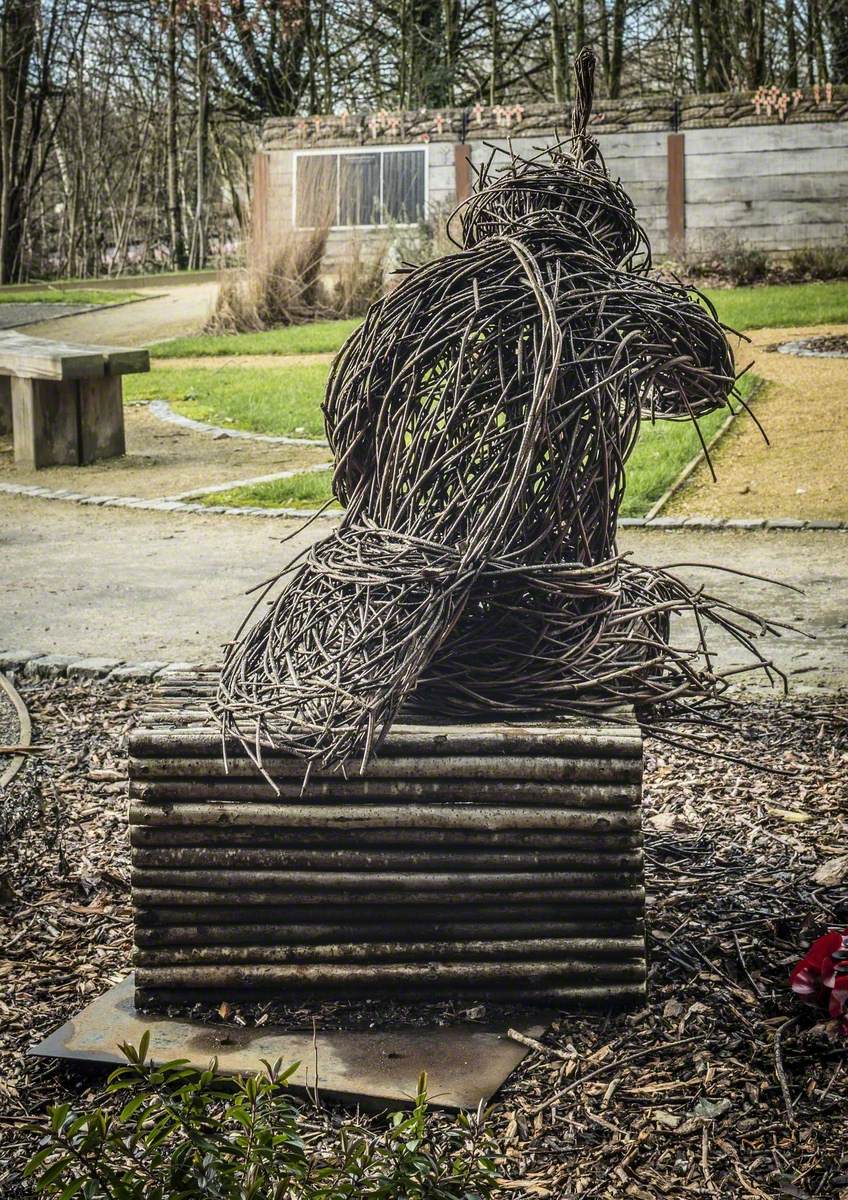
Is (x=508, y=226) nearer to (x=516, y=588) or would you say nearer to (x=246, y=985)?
(x=516, y=588)

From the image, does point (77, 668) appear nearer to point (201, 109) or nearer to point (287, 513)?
point (287, 513)

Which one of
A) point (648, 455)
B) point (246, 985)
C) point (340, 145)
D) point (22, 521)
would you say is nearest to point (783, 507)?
point (648, 455)

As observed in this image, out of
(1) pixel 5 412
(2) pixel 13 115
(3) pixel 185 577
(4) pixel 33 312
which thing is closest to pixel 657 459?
(3) pixel 185 577

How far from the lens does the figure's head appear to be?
307 cm

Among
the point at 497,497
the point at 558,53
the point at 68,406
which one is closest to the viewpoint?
the point at 497,497

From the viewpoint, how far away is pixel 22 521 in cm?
897

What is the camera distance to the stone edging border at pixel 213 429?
1172 cm

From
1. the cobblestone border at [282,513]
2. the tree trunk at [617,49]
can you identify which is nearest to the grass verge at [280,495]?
the cobblestone border at [282,513]

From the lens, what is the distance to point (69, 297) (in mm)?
22969

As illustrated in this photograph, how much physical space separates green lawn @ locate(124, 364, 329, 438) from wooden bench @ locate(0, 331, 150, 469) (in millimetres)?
1544

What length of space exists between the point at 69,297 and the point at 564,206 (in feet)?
69.4

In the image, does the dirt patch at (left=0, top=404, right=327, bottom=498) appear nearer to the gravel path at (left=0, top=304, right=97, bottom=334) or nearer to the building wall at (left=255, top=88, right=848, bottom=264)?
the gravel path at (left=0, top=304, right=97, bottom=334)

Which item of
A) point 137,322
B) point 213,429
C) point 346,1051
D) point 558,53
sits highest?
point 558,53

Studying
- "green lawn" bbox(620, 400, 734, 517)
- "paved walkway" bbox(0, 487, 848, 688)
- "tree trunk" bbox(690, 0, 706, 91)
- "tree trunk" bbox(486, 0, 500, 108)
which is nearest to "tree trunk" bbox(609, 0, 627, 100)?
"tree trunk" bbox(690, 0, 706, 91)
